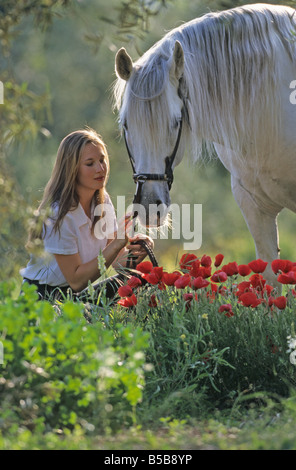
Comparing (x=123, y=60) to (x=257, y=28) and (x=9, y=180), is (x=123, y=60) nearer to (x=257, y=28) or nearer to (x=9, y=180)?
(x=257, y=28)

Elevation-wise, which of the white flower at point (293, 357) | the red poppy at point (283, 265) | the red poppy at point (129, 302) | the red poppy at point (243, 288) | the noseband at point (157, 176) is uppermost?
the noseband at point (157, 176)

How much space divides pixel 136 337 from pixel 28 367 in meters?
0.33

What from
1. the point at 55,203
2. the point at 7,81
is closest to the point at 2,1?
the point at 7,81

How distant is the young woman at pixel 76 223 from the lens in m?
3.33

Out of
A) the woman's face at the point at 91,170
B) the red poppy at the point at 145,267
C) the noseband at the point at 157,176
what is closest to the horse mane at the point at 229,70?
the noseband at the point at 157,176

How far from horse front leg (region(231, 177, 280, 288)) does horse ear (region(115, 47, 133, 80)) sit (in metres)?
0.97

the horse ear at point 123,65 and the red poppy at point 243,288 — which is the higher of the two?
the horse ear at point 123,65

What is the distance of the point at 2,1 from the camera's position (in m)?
2.60

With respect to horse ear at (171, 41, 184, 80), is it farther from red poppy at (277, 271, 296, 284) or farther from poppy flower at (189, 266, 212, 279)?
red poppy at (277, 271, 296, 284)

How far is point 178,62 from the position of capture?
294 centimetres

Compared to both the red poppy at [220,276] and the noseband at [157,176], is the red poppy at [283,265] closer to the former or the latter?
the red poppy at [220,276]

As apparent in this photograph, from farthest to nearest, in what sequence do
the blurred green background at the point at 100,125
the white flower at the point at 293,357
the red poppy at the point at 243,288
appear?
1. the blurred green background at the point at 100,125
2. the red poppy at the point at 243,288
3. the white flower at the point at 293,357

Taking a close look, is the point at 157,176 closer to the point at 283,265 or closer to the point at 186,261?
the point at 186,261

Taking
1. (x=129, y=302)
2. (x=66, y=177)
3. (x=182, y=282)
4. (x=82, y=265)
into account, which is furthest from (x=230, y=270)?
(x=66, y=177)
